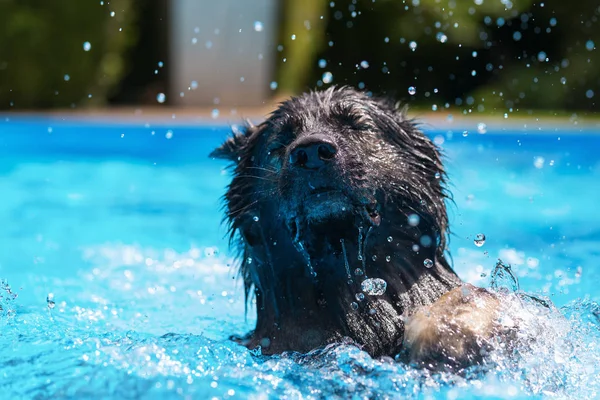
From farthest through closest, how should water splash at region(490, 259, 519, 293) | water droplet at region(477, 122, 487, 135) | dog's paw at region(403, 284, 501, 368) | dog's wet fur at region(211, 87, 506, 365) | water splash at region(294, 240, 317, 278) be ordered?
water droplet at region(477, 122, 487, 135) → water splash at region(490, 259, 519, 293) → water splash at region(294, 240, 317, 278) → dog's wet fur at region(211, 87, 506, 365) → dog's paw at region(403, 284, 501, 368)

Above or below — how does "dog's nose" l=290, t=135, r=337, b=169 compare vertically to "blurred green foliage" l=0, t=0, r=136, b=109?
below

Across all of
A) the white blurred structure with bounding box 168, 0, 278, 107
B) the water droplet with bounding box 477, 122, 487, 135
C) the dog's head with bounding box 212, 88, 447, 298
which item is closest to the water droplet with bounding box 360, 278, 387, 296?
the dog's head with bounding box 212, 88, 447, 298

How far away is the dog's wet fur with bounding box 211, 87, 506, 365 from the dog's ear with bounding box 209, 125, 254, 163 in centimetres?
12

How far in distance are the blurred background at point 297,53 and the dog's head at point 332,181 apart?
35.6 ft

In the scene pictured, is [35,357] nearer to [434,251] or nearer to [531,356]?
[434,251]

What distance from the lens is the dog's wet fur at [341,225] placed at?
11.9ft

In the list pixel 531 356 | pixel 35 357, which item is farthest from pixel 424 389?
pixel 35 357

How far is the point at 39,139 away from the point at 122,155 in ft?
4.21

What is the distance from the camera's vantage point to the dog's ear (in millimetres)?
4371

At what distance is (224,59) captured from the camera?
1636cm

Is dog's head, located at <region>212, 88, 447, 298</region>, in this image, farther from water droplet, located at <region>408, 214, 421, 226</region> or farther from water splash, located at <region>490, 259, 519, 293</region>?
water splash, located at <region>490, 259, 519, 293</region>

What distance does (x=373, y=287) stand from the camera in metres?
3.84

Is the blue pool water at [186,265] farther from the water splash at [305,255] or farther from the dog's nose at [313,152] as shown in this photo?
the dog's nose at [313,152]

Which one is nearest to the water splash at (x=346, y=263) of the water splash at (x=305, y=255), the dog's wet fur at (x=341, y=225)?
the dog's wet fur at (x=341, y=225)
